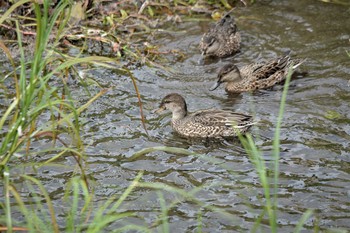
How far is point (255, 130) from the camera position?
27.1 ft

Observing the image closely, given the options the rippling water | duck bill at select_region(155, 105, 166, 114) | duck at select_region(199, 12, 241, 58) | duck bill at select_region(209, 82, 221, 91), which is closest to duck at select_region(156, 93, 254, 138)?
duck bill at select_region(155, 105, 166, 114)

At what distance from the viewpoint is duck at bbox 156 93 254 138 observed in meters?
8.17

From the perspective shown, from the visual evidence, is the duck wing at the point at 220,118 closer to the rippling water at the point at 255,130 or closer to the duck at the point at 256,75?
the rippling water at the point at 255,130

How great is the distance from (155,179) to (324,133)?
2034 millimetres

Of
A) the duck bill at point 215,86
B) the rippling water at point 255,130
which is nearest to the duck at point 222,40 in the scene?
the rippling water at point 255,130

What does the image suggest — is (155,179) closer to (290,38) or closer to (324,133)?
(324,133)

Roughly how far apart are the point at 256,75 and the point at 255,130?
4.87 feet

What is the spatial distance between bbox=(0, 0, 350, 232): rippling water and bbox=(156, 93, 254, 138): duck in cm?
16

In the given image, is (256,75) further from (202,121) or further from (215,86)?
(202,121)

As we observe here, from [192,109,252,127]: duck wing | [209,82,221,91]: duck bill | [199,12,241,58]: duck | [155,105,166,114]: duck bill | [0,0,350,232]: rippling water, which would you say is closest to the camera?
[0,0,350,232]: rippling water

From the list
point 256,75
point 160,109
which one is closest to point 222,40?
point 256,75

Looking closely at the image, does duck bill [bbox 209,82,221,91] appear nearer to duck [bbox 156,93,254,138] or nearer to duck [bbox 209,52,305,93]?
duck [bbox 209,52,305,93]

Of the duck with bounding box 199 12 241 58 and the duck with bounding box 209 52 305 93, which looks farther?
the duck with bounding box 199 12 241 58

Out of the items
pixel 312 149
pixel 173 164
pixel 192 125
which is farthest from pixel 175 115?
pixel 312 149
